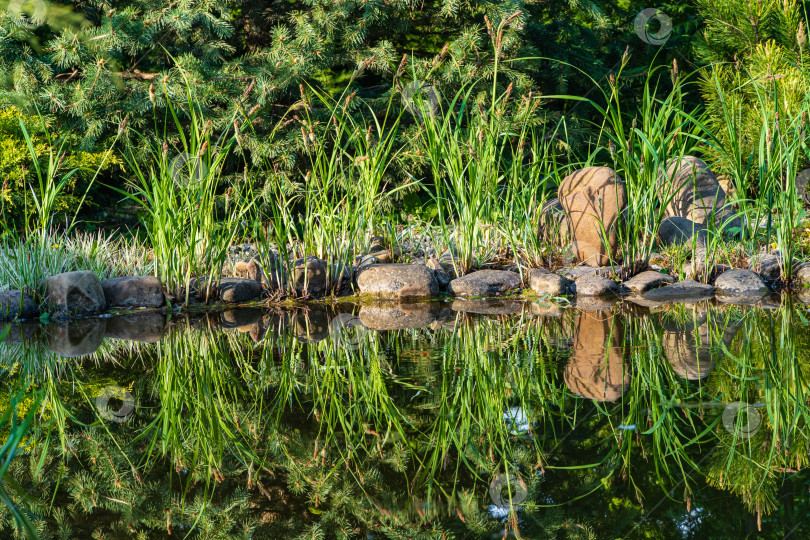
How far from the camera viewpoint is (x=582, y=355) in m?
2.92

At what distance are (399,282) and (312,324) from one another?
1.09m

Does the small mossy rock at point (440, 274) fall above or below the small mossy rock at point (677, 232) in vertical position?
below

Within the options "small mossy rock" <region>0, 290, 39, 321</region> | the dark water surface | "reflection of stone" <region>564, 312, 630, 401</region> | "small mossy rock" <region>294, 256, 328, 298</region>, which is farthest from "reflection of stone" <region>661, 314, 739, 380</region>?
"small mossy rock" <region>0, 290, 39, 321</region>

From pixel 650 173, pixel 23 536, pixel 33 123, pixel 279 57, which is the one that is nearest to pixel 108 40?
pixel 33 123

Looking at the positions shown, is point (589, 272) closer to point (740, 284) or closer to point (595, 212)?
point (595, 212)

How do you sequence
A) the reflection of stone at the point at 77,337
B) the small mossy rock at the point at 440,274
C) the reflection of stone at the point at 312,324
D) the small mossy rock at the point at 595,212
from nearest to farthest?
the reflection of stone at the point at 77,337 < the reflection of stone at the point at 312,324 < the small mossy rock at the point at 440,274 < the small mossy rock at the point at 595,212

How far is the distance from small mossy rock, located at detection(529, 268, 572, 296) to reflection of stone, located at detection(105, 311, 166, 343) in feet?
8.36

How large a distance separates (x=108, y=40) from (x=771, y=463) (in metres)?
7.42

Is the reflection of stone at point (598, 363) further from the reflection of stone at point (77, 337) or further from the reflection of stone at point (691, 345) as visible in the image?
the reflection of stone at point (77, 337)

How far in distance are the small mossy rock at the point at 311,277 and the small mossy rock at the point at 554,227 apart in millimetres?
1798

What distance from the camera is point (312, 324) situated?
4.21 m

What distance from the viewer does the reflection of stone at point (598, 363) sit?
2.39 metres

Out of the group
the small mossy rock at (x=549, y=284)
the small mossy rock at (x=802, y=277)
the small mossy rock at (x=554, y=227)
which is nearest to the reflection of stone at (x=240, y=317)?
the small mossy rock at (x=549, y=284)

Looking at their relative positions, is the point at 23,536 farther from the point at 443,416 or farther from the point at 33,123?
the point at 33,123
